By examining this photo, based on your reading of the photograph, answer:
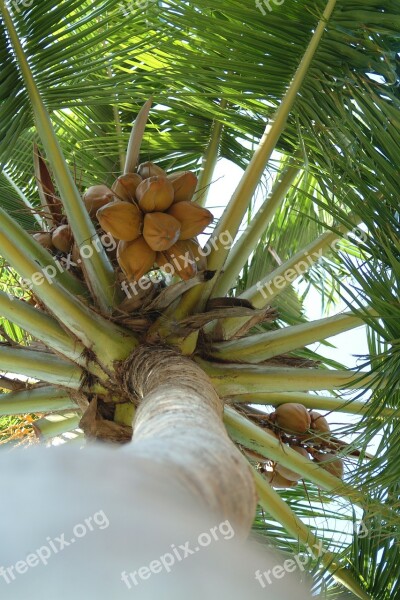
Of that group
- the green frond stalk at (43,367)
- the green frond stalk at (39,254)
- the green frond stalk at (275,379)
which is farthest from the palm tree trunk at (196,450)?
the green frond stalk at (39,254)

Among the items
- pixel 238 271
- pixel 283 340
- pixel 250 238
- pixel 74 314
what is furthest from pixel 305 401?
pixel 74 314

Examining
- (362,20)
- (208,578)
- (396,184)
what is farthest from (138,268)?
(208,578)

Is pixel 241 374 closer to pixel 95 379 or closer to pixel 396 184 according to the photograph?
pixel 95 379

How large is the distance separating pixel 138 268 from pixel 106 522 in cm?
162

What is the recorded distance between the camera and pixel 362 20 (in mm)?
2506

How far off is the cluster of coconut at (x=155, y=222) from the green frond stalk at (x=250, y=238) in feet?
0.74

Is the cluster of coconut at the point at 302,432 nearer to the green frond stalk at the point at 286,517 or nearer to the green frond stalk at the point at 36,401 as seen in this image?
the green frond stalk at the point at 286,517

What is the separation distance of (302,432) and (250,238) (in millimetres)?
729

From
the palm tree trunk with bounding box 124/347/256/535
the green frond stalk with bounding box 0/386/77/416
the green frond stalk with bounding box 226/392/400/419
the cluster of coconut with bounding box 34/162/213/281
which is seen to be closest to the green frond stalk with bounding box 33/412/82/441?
the green frond stalk with bounding box 0/386/77/416

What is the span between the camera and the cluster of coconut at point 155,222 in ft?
7.32

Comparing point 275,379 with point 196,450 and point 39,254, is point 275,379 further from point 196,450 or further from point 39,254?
point 196,450

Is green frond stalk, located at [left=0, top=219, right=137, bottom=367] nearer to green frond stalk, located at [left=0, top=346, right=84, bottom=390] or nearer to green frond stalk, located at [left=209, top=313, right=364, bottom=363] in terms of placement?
green frond stalk, located at [left=0, top=346, right=84, bottom=390]

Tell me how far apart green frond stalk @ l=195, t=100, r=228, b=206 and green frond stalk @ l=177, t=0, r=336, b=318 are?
2.12 feet

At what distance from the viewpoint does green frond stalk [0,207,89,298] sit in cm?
240
